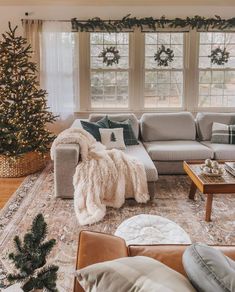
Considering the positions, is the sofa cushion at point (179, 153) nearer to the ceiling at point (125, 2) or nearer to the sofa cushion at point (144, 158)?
the sofa cushion at point (144, 158)

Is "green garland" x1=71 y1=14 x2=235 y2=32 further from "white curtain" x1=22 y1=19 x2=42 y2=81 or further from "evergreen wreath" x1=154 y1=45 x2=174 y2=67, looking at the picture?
Result: "white curtain" x1=22 y1=19 x2=42 y2=81

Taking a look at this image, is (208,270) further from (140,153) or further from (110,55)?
(110,55)

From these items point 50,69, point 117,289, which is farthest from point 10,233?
point 50,69

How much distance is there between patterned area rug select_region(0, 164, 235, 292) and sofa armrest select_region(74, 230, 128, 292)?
0.87 m

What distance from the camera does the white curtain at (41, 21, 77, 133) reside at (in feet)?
18.3

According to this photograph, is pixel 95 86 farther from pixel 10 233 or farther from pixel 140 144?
pixel 10 233

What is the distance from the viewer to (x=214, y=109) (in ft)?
19.8

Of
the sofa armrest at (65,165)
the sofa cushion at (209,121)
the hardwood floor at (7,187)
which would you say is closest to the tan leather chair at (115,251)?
the sofa armrest at (65,165)

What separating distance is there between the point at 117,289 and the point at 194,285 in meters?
0.29

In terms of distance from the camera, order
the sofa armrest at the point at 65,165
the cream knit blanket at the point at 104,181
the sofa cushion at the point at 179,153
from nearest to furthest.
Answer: the cream knit blanket at the point at 104,181, the sofa armrest at the point at 65,165, the sofa cushion at the point at 179,153

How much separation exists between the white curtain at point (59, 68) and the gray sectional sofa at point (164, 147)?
3.12 feet

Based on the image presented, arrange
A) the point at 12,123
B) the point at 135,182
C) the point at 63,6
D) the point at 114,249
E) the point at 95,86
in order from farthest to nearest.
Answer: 1. the point at 95,86
2. the point at 63,6
3. the point at 12,123
4. the point at 135,182
5. the point at 114,249

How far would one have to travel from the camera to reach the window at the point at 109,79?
5809 millimetres

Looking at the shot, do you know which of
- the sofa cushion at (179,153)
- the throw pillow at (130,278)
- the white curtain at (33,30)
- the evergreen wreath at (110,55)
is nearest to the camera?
the throw pillow at (130,278)
